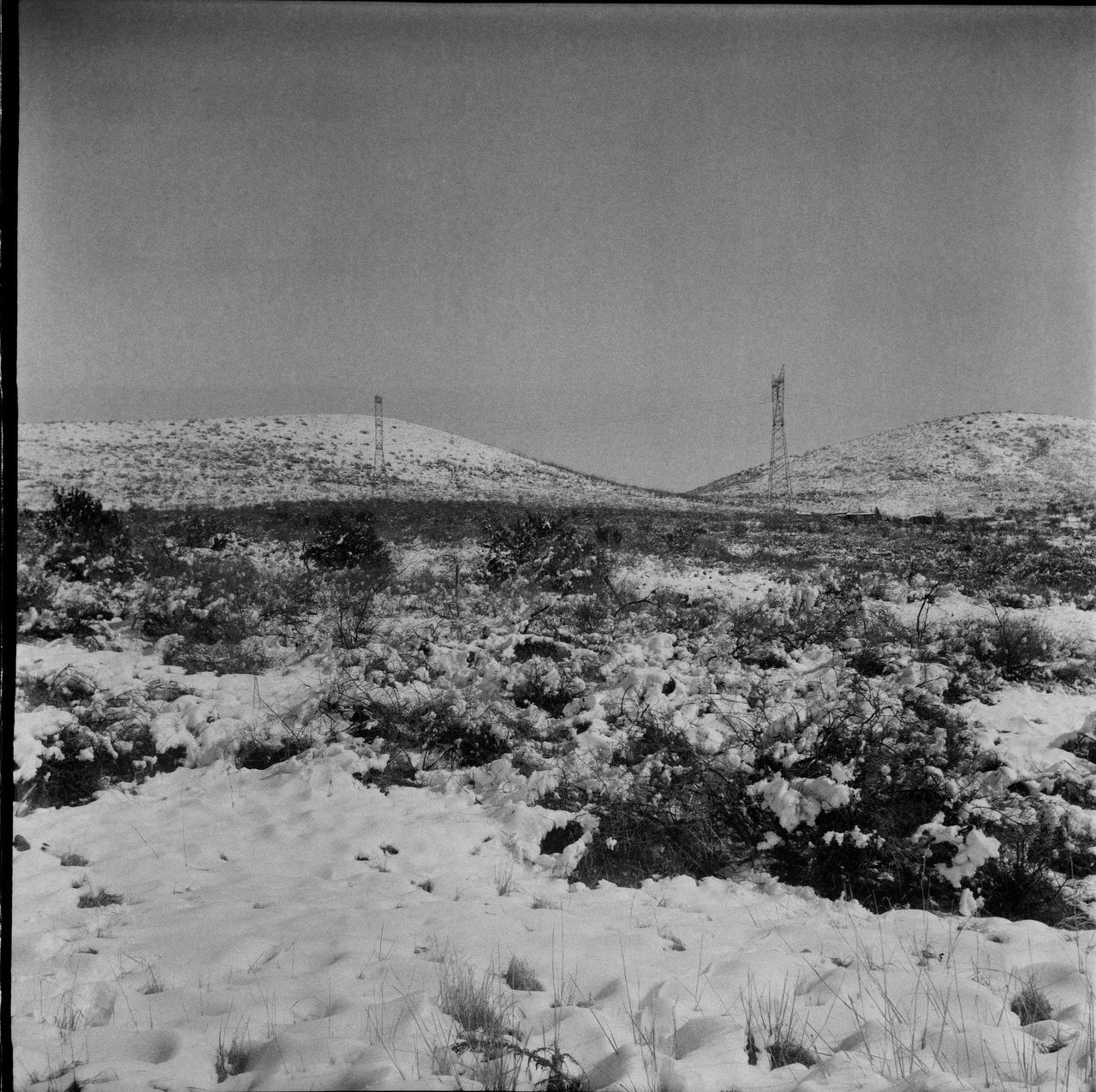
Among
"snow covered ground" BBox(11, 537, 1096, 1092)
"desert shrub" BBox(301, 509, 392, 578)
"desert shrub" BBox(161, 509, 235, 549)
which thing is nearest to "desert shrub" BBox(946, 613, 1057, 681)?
"snow covered ground" BBox(11, 537, 1096, 1092)

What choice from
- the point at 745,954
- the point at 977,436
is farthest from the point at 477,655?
the point at 977,436

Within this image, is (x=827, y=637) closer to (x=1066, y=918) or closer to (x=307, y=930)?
(x=1066, y=918)

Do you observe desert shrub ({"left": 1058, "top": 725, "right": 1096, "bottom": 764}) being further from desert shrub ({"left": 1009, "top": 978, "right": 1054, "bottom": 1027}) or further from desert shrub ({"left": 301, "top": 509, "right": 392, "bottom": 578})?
desert shrub ({"left": 301, "top": 509, "right": 392, "bottom": 578})

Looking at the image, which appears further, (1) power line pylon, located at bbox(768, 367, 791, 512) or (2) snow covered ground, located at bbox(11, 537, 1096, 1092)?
(1) power line pylon, located at bbox(768, 367, 791, 512)

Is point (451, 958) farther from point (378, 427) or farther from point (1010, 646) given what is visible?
point (378, 427)

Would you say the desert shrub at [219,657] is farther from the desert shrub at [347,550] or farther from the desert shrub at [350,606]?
the desert shrub at [347,550]

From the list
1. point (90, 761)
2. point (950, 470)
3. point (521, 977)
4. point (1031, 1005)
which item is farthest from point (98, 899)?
point (950, 470)
